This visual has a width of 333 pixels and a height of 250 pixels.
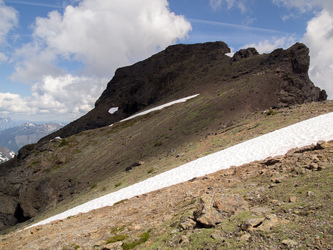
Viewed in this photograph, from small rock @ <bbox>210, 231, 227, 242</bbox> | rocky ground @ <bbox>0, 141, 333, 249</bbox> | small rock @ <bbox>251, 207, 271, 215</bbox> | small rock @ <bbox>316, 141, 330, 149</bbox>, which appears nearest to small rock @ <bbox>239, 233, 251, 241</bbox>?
rocky ground @ <bbox>0, 141, 333, 249</bbox>

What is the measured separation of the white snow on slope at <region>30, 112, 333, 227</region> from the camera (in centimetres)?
1302

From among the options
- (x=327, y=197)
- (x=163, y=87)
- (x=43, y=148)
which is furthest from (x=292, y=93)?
(x=43, y=148)

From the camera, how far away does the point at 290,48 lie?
1644 inches

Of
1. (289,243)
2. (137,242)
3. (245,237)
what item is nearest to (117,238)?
(137,242)

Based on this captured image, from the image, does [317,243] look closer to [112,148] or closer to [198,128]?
[198,128]

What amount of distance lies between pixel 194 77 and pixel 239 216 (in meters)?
61.3

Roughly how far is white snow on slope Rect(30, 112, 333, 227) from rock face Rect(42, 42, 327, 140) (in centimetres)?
1789

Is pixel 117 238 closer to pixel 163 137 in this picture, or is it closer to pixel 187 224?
pixel 187 224

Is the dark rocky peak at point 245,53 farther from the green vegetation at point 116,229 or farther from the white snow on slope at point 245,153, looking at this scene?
the green vegetation at point 116,229

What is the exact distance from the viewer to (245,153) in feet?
48.3

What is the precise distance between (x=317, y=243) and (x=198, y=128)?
2683 centimetres

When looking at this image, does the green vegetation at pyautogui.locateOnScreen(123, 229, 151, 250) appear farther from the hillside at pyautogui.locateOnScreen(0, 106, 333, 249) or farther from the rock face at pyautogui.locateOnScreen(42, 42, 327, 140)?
the rock face at pyautogui.locateOnScreen(42, 42, 327, 140)

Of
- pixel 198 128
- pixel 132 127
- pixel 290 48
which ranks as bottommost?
pixel 198 128

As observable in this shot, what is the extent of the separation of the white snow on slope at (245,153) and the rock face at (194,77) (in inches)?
704
